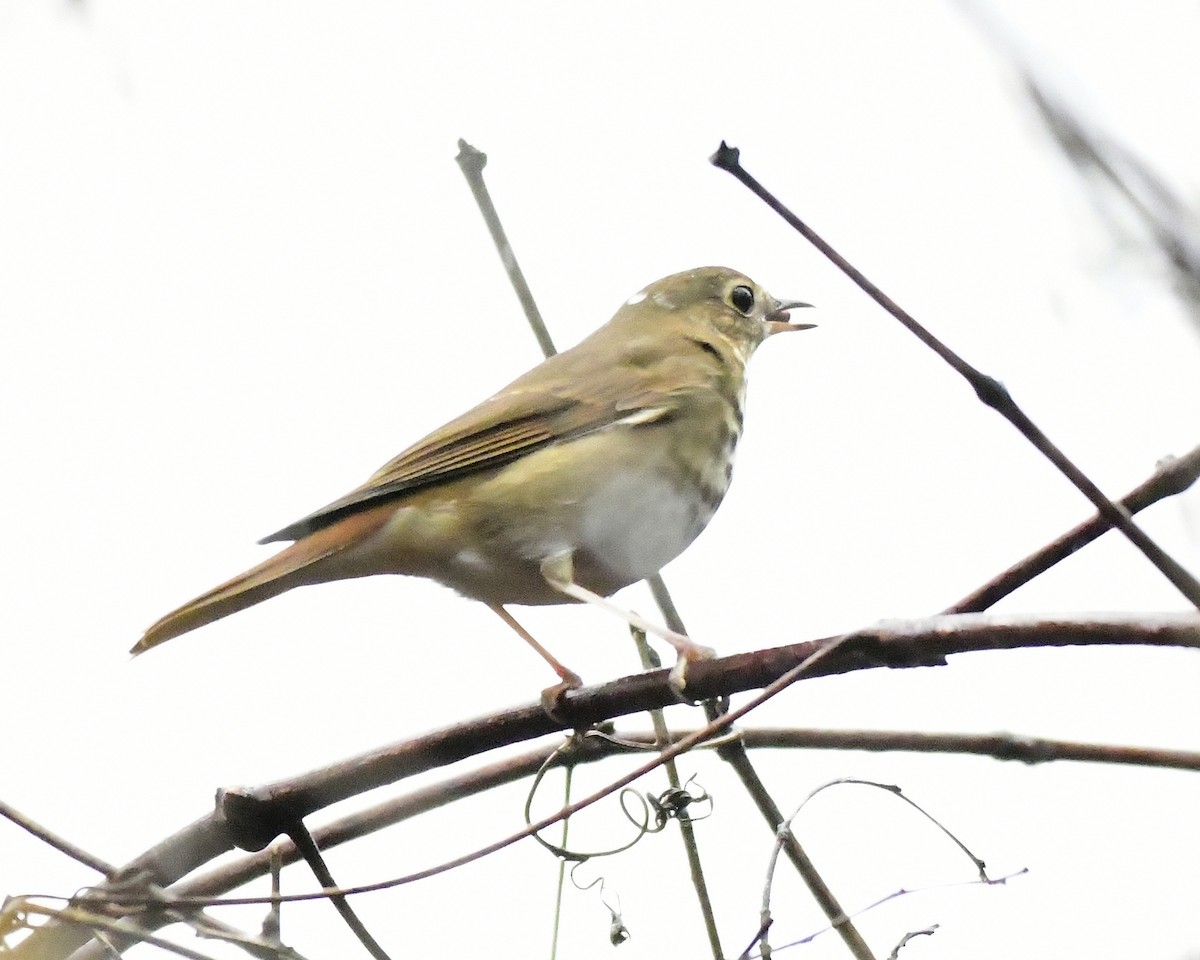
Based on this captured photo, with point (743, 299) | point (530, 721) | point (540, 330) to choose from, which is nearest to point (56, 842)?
point (530, 721)

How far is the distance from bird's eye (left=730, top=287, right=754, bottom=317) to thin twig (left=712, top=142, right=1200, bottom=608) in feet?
10.5

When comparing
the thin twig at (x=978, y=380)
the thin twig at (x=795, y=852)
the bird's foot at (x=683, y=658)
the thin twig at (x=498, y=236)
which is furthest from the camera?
the thin twig at (x=498, y=236)

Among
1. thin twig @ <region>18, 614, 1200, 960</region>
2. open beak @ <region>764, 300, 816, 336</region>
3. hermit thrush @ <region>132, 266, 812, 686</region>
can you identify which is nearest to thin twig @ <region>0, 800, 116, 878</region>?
thin twig @ <region>18, 614, 1200, 960</region>

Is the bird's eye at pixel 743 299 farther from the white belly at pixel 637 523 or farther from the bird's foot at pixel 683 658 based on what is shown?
the bird's foot at pixel 683 658

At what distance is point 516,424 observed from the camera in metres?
3.79

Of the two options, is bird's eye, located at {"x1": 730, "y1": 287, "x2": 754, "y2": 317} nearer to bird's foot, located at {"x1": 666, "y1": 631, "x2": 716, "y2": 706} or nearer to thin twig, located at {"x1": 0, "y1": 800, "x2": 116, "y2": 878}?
bird's foot, located at {"x1": 666, "y1": 631, "x2": 716, "y2": 706}

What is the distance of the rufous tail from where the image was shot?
294cm

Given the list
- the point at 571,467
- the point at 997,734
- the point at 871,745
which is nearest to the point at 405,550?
the point at 571,467

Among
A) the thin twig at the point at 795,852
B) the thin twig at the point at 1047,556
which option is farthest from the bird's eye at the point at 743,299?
the thin twig at the point at 1047,556

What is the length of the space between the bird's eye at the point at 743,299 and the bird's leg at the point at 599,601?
149 cm

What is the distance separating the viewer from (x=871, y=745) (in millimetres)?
2189

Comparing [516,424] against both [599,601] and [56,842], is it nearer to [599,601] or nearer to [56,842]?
[599,601]

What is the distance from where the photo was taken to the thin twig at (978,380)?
4.92 ft

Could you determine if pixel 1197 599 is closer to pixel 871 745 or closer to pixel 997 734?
pixel 997 734
